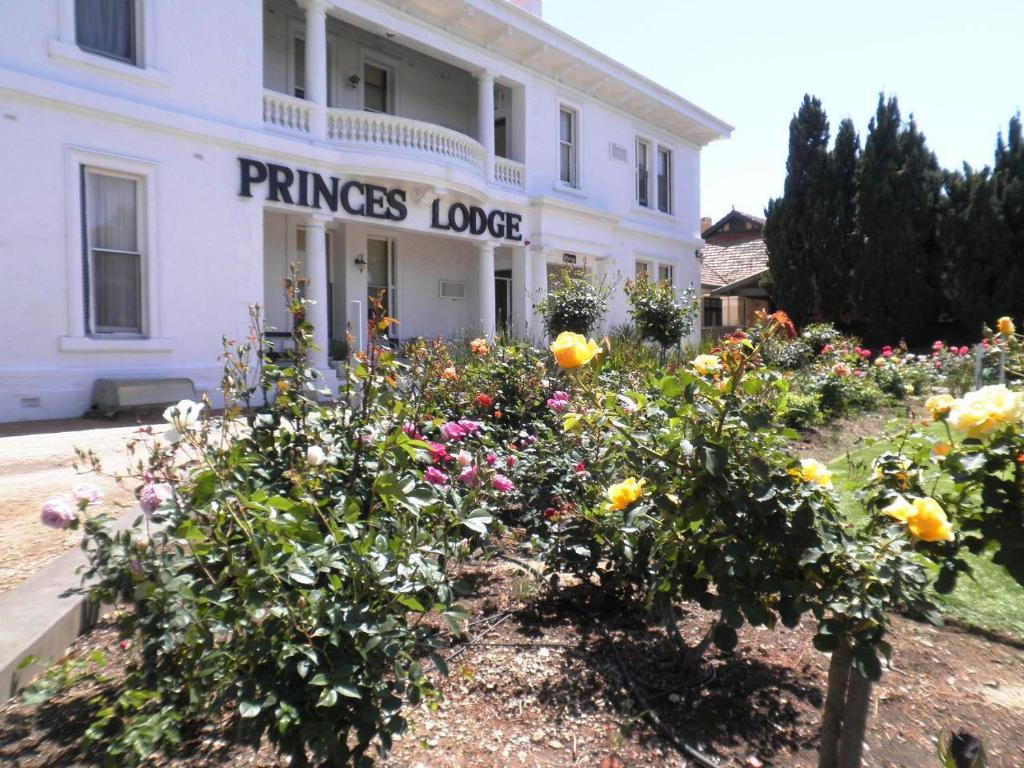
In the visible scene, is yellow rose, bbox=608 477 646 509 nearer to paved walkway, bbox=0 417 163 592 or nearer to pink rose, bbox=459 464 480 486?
pink rose, bbox=459 464 480 486

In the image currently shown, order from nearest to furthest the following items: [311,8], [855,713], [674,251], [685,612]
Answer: [855,713] → [685,612] → [311,8] → [674,251]

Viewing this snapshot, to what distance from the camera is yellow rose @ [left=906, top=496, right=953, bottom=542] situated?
1576mm

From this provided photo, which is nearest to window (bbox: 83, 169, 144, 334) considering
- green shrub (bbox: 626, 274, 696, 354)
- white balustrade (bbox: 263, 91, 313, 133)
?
white balustrade (bbox: 263, 91, 313, 133)

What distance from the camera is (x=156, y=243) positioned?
8.97m

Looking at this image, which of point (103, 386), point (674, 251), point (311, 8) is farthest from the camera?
point (674, 251)

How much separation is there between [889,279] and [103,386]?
17.4 m

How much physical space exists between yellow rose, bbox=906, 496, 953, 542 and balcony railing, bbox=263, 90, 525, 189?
10.7 meters

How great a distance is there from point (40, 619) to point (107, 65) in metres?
8.32

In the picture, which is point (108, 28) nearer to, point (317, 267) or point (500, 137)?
point (317, 267)

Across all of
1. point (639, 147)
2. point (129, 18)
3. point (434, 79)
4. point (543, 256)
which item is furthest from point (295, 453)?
point (639, 147)

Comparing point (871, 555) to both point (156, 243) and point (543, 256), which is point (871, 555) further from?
point (543, 256)

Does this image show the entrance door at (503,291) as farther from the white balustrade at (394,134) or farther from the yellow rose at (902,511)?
the yellow rose at (902,511)

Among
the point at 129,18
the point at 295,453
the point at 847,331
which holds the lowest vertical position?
the point at 295,453

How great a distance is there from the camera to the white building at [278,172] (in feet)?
26.5
